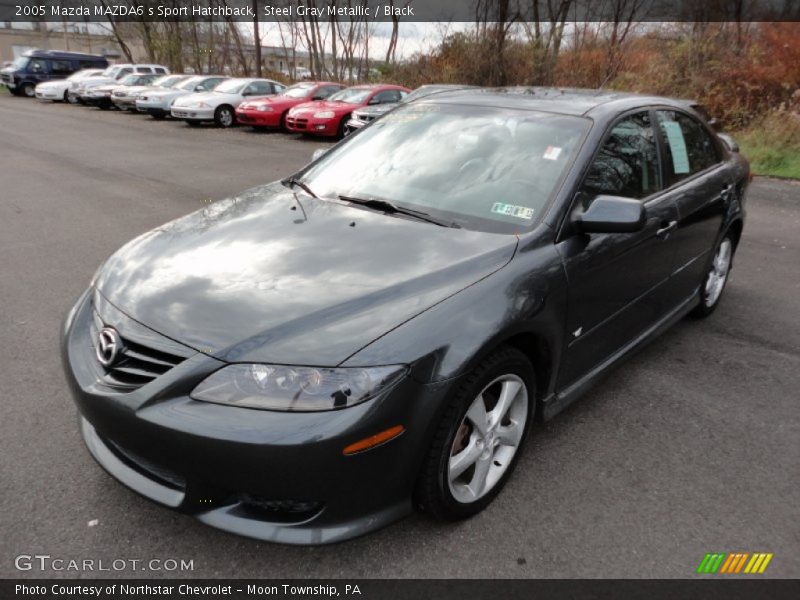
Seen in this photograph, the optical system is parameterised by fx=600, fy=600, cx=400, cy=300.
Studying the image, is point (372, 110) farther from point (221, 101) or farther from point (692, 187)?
point (692, 187)

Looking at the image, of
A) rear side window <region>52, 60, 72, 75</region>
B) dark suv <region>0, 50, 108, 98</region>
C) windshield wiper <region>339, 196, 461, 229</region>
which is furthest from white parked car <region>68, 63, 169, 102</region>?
windshield wiper <region>339, 196, 461, 229</region>

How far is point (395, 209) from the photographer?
2879mm

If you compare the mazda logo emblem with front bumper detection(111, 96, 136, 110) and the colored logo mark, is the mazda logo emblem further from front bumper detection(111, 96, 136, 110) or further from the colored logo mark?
front bumper detection(111, 96, 136, 110)

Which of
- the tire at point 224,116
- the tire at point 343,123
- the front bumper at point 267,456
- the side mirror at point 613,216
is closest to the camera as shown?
the front bumper at point 267,456

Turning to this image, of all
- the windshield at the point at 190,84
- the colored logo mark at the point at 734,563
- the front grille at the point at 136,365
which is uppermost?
the windshield at the point at 190,84

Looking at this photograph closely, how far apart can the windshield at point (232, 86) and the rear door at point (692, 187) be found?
1709 centimetres

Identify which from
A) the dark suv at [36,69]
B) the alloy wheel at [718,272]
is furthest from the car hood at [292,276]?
the dark suv at [36,69]

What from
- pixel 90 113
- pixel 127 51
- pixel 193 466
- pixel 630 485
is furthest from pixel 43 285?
pixel 127 51

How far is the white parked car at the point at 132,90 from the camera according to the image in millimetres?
21797

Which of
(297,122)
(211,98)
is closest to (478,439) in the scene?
(297,122)

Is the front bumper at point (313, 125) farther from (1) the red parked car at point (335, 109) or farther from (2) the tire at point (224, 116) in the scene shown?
(2) the tire at point (224, 116)

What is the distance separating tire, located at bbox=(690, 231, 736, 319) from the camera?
432 centimetres

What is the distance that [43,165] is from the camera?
10.6 meters

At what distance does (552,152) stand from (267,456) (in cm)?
196
